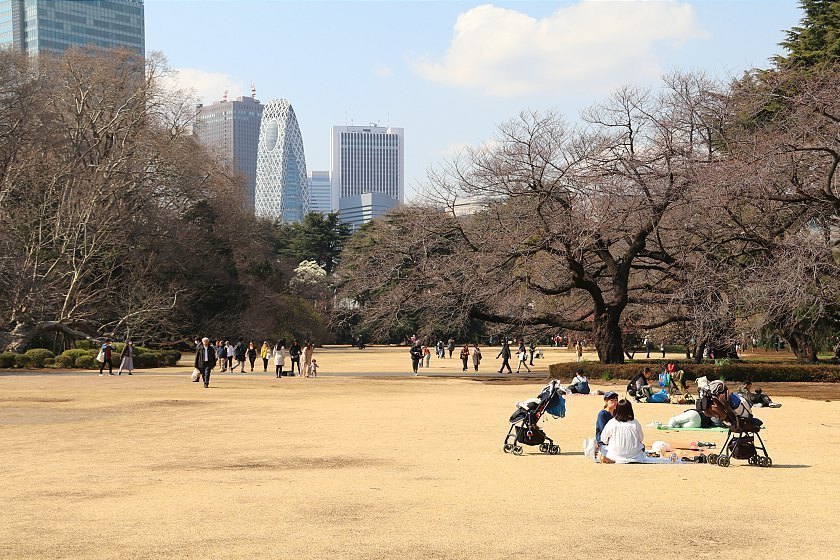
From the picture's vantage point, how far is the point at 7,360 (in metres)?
44.6

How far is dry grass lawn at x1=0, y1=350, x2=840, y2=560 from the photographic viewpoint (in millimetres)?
8789

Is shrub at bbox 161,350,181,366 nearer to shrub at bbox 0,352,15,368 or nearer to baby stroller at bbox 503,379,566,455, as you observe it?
shrub at bbox 0,352,15,368

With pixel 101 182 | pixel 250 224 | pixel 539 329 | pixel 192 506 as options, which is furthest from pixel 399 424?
pixel 250 224

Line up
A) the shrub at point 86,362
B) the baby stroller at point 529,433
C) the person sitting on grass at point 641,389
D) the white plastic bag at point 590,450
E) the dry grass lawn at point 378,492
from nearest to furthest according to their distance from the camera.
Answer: the dry grass lawn at point 378,492 → the white plastic bag at point 590,450 → the baby stroller at point 529,433 → the person sitting on grass at point 641,389 → the shrub at point 86,362

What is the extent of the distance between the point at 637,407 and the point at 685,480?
13.0 m

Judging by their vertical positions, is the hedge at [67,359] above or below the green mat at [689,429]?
above

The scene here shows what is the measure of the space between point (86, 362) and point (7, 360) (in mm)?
3493

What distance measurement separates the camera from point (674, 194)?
35.0m

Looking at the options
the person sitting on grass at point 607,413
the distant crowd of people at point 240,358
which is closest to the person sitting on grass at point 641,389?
the person sitting on grass at point 607,413

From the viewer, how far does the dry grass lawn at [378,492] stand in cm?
879

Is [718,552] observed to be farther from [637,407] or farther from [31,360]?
[31,360]

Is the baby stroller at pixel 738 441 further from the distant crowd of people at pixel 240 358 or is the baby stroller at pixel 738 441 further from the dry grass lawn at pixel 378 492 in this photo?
the distant crowd of people at pixel 240 358

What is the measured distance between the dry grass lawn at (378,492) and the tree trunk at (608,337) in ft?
56.5

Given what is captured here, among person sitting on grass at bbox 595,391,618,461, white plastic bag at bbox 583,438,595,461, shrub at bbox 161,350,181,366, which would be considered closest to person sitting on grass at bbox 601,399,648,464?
white plastic bag at bbox 583,438,595,461
